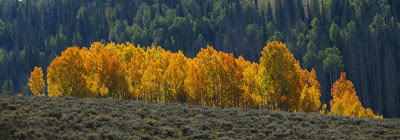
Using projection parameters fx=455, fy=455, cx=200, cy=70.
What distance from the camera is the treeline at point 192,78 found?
73562 millimetres

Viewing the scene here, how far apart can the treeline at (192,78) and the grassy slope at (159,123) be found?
24.5 meters

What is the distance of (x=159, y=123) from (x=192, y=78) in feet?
138

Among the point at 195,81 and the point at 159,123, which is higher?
the point at 195,81

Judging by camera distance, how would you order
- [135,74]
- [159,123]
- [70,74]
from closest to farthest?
[159,123]
[70,74]
[135,74]

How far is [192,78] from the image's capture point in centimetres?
8219

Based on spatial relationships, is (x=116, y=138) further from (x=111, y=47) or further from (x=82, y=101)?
(x=111, y=47)

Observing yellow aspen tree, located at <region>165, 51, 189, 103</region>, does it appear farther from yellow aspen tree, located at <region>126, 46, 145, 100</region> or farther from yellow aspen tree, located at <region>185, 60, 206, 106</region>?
yellow aspen tree, located at <region>126, 46, 145, 100</region>

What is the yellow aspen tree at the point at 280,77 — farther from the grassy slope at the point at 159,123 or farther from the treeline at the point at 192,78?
the grassy slope at the point at 159,123

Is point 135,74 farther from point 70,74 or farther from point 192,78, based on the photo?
point 192,78

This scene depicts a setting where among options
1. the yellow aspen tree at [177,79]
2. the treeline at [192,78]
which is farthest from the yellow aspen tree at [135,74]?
the yellow aspen tree at [177,79]

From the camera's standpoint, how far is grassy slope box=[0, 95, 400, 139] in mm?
34875

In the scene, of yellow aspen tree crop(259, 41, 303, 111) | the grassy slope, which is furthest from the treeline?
the grassy slope

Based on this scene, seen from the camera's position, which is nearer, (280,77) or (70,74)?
(280,77)

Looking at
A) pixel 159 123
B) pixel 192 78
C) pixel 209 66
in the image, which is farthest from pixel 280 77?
pixel 159 123
